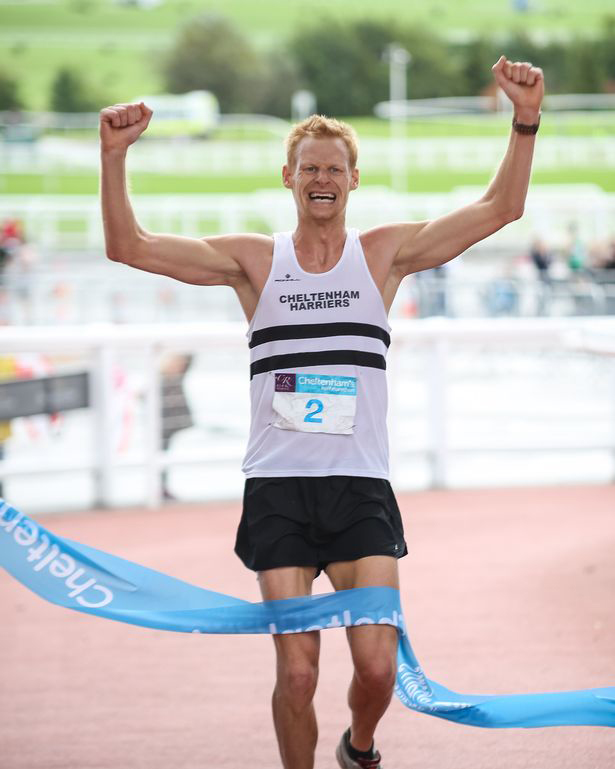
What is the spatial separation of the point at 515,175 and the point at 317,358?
821mm

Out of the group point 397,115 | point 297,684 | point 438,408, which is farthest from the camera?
point 397,115

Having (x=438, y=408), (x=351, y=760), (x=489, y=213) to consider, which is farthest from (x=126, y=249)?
(x=438, y=408)

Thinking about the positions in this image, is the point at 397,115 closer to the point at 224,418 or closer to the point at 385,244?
the point at 224,418

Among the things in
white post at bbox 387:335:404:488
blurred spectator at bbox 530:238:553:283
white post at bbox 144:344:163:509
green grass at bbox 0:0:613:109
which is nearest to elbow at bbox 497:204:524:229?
white post at bbox 387:335:404:488

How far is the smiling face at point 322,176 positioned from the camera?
3.59m

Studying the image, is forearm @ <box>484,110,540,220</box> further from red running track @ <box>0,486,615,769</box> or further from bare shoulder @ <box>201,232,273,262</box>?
red running track @ <box>0,486,615,769</box>

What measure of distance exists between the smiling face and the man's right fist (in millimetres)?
479

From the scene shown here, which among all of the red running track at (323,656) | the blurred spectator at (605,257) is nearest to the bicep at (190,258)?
the red running track at (323,656)

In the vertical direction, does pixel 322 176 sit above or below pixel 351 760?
above

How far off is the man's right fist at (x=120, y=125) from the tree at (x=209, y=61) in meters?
96.9

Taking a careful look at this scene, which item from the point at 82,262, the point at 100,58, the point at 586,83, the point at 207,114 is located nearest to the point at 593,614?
the point at 82,262

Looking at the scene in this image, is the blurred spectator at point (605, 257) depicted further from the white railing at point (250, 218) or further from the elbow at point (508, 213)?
the elbow at point (508, 213)

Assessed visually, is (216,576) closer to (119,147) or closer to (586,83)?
(119,147)

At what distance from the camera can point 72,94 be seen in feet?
287
